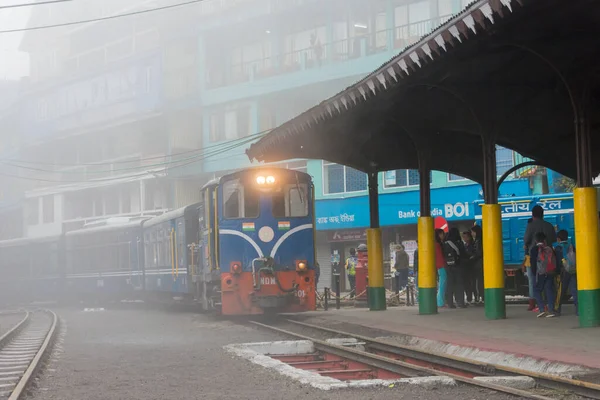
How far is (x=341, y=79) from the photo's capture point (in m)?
37.8

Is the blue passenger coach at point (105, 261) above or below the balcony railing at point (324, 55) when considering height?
below

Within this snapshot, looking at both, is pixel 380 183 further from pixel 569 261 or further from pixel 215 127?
pixel 569 261

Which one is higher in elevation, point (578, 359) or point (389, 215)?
point (389, 215)

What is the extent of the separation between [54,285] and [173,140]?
42.9ft

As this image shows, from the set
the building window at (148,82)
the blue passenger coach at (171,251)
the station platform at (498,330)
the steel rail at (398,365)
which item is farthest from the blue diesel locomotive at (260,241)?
the building window at (148,82)

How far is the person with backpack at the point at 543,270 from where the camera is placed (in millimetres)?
14312

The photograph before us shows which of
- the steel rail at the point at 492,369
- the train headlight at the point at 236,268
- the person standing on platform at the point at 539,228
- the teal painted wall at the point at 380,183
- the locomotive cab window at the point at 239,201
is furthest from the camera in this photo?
the teal painted wall at the point at 380,183

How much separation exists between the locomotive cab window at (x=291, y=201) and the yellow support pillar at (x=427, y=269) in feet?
10.3

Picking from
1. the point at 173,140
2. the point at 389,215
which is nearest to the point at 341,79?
the point at 389,215

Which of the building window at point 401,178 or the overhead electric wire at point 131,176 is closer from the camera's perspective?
the building window at point 401,178

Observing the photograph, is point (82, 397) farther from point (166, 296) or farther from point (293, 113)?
point (293, 113)

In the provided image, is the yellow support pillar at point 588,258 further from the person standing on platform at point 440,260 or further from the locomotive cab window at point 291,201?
the locomotive cab window at point 291,201

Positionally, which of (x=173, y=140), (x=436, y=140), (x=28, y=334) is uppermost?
(x=173, y=140)

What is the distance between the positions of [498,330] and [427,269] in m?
4.10
